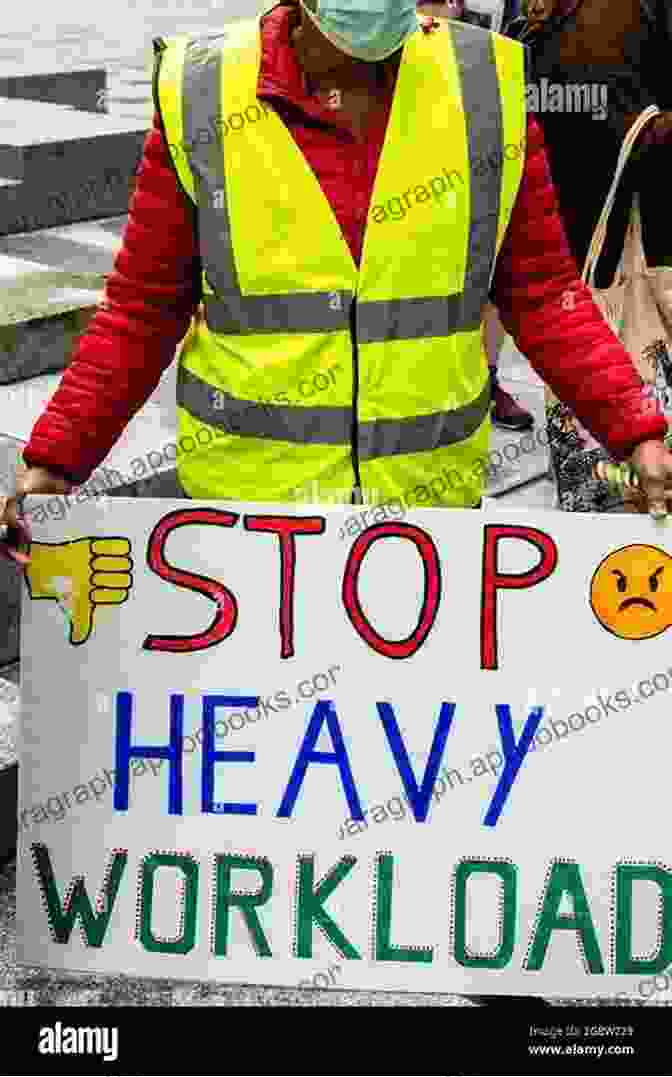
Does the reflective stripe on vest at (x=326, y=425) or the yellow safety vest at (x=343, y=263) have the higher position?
the yellow safety vest at (x=343, y=263)

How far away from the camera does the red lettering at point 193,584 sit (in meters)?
2.85

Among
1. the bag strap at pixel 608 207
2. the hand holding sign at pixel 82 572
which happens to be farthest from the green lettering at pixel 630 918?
the bag strap at pixel 608 207

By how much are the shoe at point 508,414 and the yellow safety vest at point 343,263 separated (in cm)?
317

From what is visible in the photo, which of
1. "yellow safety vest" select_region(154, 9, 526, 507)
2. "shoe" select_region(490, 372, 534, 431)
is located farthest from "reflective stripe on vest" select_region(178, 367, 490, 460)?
"shoe" select_region(490, 372, 534, 431)

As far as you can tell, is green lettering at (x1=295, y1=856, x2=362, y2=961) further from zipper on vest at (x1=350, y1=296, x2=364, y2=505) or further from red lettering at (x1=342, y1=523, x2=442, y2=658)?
zipper on vest at (x1=350, y1=296, x2=364, y2=505)

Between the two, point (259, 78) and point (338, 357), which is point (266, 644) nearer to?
point (338, 357)

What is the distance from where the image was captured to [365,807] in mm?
2906

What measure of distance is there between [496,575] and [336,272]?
1.64ft

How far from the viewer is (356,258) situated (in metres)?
2.72

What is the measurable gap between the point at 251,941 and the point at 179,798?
24cm

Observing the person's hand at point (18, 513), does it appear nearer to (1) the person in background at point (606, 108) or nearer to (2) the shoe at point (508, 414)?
(1) the person in background at point (606, 108)

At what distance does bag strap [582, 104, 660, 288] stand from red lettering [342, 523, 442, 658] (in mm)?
A: 1467

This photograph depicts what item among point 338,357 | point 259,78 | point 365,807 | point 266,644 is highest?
point 259,78

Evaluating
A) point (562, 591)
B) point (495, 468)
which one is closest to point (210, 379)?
point (562, 591)
